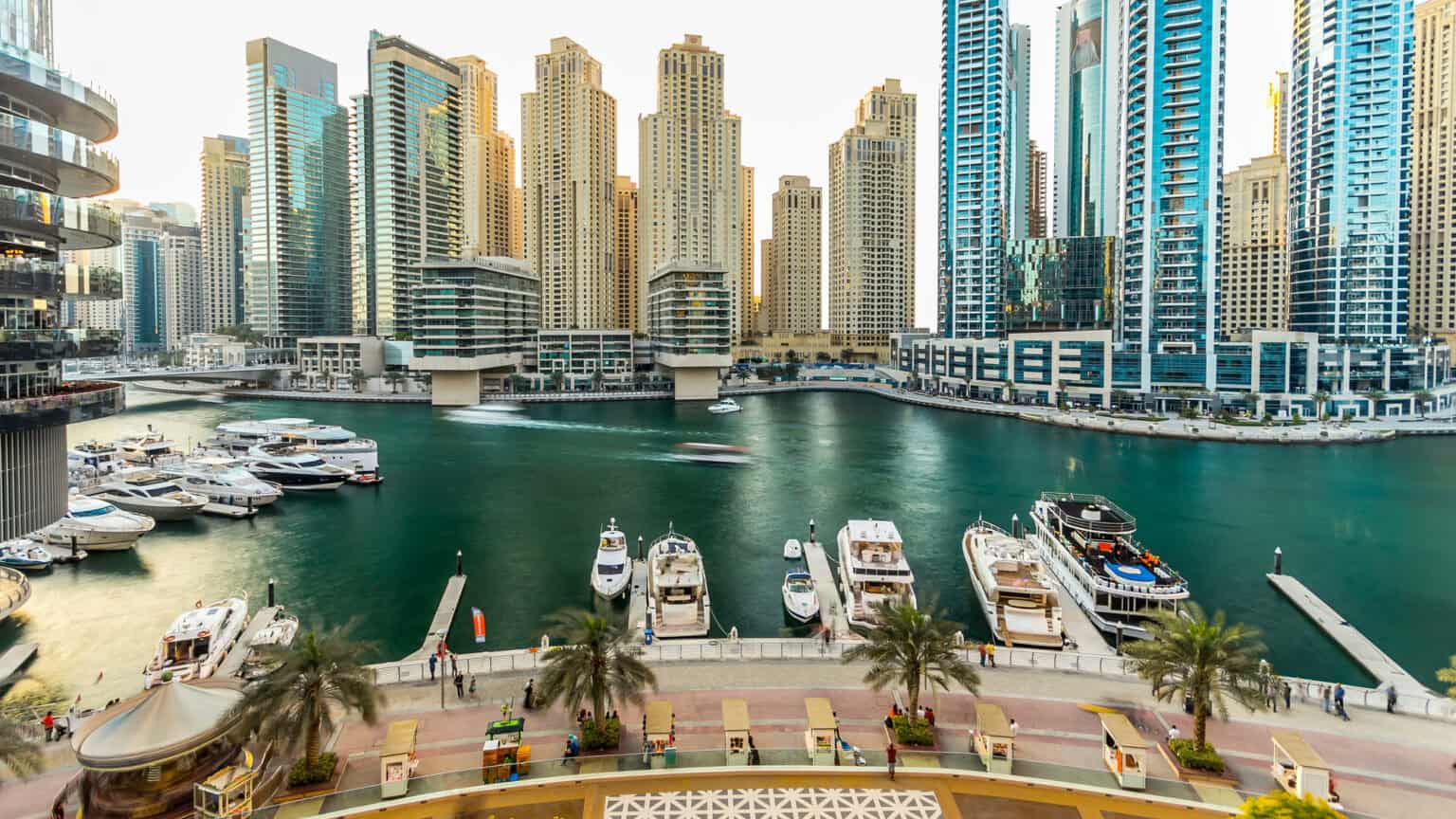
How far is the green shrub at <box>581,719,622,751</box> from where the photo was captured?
17.4 meters

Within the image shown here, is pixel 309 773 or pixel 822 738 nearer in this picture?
pixel 309 773

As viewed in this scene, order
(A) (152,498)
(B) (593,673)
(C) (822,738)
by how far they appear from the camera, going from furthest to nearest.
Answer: (A) (152,498)
(B) (593,673)
(C) (822,738)

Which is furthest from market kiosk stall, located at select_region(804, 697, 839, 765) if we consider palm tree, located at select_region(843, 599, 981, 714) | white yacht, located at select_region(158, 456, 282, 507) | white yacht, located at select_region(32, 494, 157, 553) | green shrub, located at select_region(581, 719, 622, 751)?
white yacht, located at select_region(158, 456, 282, 507)

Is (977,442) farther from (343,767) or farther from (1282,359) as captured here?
(343,767)

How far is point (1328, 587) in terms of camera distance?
1388 inches

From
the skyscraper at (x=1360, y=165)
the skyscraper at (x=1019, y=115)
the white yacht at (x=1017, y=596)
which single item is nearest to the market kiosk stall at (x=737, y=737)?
the white yacht at (x=1017, y=596)

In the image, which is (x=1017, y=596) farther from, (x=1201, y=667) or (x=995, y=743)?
(x=995, y=743)

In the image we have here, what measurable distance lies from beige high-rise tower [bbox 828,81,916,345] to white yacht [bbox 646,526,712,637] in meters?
155

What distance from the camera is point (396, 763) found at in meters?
15.4

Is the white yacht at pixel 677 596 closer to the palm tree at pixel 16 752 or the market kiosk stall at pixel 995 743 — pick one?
the market kiosk stall at pixel 995 743

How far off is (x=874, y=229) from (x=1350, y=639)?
160m

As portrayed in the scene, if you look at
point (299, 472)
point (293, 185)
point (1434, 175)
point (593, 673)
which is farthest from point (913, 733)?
point (293, 185)

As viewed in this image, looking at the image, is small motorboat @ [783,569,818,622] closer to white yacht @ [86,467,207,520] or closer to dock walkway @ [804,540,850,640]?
dock walkway @ [804,540,850,640]

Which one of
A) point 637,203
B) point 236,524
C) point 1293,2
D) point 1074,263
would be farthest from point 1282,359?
point 637,203
